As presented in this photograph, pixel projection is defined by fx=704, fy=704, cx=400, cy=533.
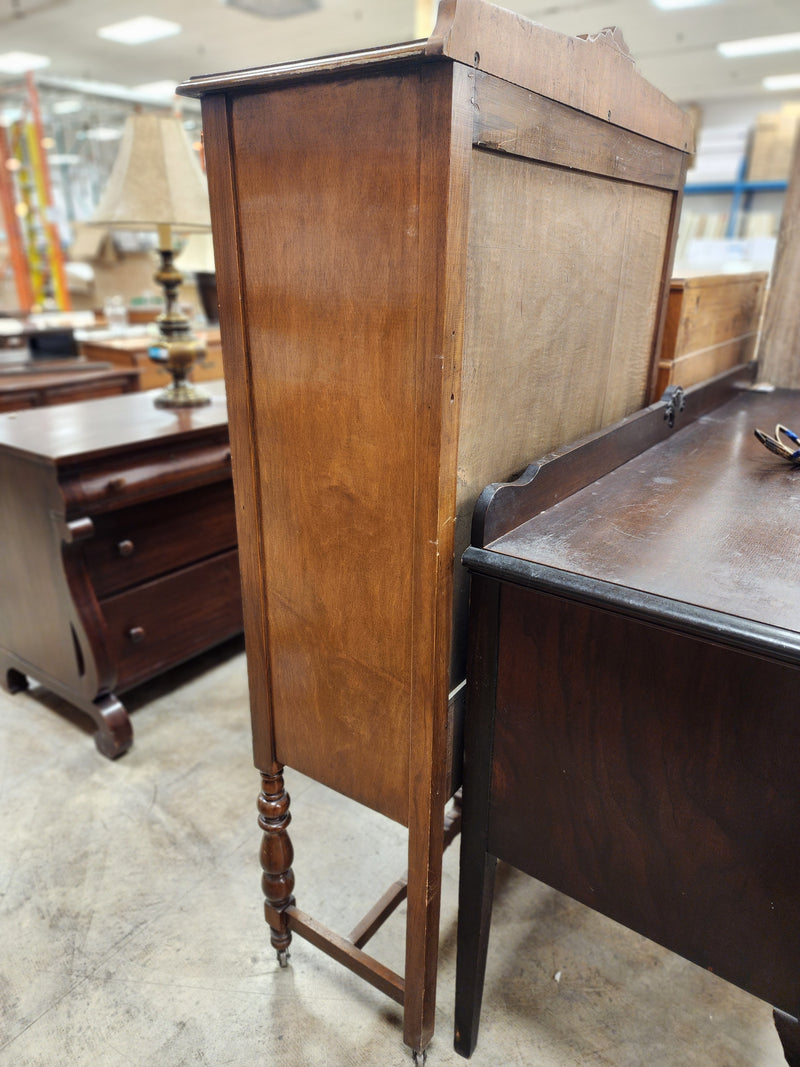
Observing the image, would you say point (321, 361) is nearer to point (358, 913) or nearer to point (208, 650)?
point (358, 913)

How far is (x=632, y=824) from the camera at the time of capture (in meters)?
0.89

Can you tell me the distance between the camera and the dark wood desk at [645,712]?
0.76 metres

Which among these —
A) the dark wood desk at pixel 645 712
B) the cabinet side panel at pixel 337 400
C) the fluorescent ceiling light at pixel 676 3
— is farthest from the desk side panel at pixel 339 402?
the fluorescent ceiling light at pixel 676 3

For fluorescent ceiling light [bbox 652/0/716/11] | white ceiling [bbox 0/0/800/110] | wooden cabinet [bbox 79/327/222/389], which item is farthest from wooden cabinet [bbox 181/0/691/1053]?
fluorescent ceiling light [bbox 652/0/716/11]

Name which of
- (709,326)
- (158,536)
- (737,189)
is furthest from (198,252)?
(737,189)

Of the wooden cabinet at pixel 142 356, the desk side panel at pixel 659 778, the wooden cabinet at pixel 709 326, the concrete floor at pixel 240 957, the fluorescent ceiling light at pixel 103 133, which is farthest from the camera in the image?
the fluorescent ceiling light at pixel 103 133

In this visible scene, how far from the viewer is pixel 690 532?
94 cm

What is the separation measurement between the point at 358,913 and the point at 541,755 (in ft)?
2.47

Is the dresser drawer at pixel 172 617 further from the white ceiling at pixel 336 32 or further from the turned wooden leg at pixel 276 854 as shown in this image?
the white ceiling at pixel 336 32

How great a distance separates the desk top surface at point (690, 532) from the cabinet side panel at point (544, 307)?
4.3 inches

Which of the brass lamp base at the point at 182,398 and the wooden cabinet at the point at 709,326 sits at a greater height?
the wooden cabinet at the point at 709,326

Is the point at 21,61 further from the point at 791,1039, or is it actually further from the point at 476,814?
the point at 791,1039

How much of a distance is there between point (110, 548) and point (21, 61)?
8688 millimetres

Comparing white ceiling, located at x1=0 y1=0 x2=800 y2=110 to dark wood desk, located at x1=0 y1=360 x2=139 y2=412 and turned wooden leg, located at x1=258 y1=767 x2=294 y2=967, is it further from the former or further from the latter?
turned wooden leg, located at x1=258 y1=767 x2=294 y2=967
